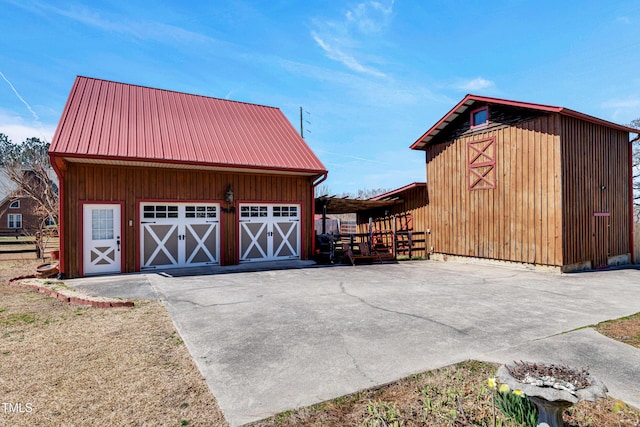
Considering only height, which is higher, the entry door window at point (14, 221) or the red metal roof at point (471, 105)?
the red metal roof at point (471, 105)

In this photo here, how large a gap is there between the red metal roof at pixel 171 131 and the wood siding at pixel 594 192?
7851mm

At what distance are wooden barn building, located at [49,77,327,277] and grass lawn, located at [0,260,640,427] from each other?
19.0ft

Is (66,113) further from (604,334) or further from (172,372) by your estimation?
(604,334)

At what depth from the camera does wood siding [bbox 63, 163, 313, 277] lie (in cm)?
956

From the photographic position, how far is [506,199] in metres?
11.5

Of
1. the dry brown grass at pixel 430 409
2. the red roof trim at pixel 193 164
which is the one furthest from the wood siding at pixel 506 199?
the dry brown grass at pixel 430 409

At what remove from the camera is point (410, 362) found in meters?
3.62

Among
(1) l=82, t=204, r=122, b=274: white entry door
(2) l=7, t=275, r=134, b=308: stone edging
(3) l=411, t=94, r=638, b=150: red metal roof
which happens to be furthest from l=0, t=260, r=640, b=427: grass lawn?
(3) l=411, t=94, r=638, b=150: red metal roof

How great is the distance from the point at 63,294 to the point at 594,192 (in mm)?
14921

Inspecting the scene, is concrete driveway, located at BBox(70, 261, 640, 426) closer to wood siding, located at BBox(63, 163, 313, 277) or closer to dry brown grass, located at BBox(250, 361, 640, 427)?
dry brown grass, located at BBox(250, 361, 640, 427)

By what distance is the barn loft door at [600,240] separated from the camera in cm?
1140

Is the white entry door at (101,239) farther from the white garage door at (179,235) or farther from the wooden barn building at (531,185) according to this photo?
the wooden barn building at (531,185)

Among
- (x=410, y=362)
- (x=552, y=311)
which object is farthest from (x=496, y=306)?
(x=410, y=362)

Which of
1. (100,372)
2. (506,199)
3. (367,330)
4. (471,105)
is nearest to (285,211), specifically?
(506,199)
